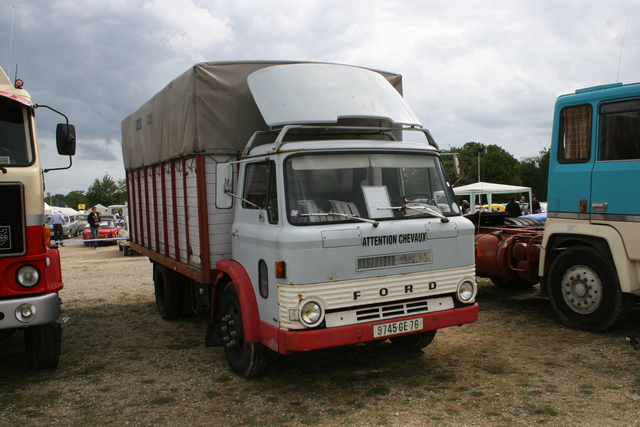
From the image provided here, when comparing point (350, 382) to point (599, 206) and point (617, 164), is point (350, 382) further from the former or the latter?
point (617, 164)

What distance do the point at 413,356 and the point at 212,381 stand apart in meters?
2.15

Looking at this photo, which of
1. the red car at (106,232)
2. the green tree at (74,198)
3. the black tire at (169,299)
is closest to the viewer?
the black tire at (169,299)

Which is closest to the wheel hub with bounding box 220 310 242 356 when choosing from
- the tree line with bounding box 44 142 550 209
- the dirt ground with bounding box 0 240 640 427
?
the dirt ground with bounding box 0 240 640 427

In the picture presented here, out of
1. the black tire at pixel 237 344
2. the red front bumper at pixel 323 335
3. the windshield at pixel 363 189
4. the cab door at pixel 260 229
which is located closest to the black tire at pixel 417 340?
the red front bumper at pixel 323 335

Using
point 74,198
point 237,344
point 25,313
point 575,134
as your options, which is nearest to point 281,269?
point 237,344

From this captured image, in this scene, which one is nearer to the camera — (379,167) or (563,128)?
(379,167)

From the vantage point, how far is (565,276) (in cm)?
707

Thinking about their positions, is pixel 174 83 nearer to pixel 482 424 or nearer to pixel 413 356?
pixel 413 356

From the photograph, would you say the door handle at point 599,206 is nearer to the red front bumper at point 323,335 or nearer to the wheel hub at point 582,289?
the wheel hub at point 582,289

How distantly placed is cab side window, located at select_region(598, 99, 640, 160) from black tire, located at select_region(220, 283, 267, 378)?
4.53 meters

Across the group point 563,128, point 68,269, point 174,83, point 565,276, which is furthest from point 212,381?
point 68,269

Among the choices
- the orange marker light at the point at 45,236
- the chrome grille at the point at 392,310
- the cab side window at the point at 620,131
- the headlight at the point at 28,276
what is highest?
the cab side window at the point at 620,131

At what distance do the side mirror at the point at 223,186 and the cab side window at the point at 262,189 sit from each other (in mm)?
178

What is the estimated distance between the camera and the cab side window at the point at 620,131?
621cm
